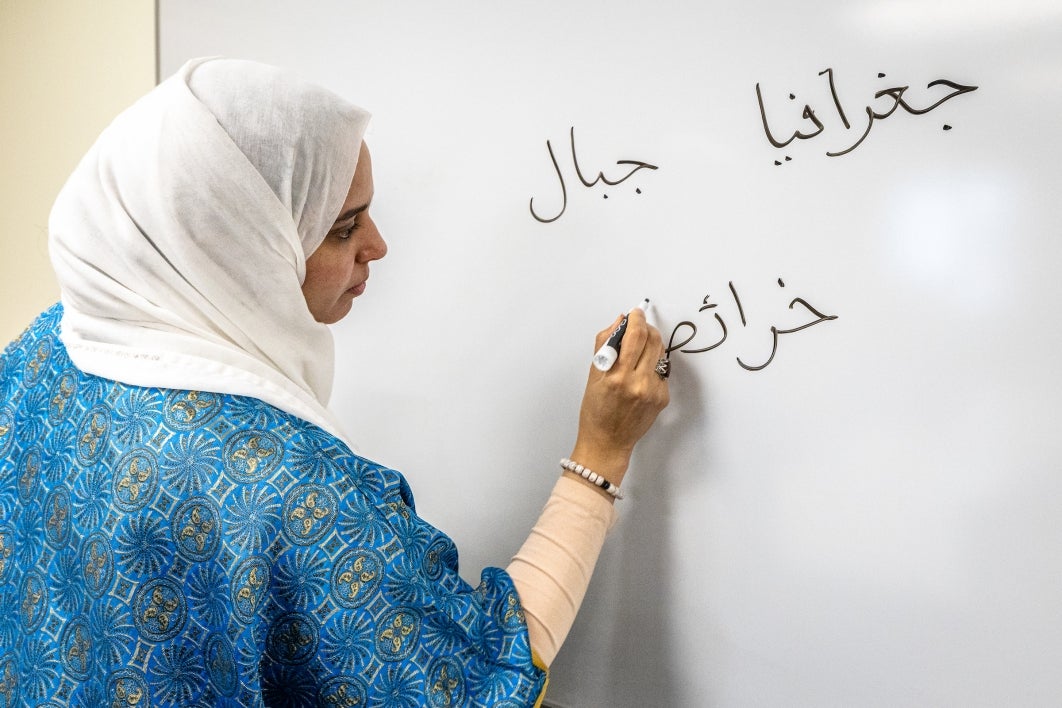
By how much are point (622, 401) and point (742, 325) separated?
0.13m

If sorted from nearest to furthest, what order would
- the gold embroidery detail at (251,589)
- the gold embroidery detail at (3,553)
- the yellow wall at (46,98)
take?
the gold embroidery detail at (251,589)
the gold embroidery detail at (3,553)
the yellow wall at (46,98)

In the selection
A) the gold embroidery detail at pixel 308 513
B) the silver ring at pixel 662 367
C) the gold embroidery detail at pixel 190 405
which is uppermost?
the silver ring at pixel 662 367

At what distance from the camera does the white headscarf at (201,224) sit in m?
0.63

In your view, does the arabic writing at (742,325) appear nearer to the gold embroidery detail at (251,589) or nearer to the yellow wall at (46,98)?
the gold embroidery detail at (251,589)

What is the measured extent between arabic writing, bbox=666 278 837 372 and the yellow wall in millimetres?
871

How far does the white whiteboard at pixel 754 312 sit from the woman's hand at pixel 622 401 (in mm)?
32

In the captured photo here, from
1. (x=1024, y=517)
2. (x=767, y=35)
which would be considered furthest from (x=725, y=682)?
(x=767, y=35)

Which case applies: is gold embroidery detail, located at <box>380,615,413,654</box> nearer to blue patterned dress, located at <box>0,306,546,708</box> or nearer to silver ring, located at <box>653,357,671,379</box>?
blue patterned dress, located at <box>0,306,546,708</box>

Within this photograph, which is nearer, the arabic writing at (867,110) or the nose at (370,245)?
the arabic writing at (867,110)

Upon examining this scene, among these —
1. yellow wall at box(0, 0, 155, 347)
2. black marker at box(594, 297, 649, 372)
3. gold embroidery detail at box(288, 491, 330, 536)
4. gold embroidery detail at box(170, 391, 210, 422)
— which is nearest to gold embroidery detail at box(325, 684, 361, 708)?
gold embroidery detail at box(288, 491, 330, 536)

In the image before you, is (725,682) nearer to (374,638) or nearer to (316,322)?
(374,638)

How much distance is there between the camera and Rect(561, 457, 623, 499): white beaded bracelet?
2.42 ft

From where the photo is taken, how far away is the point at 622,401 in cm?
73

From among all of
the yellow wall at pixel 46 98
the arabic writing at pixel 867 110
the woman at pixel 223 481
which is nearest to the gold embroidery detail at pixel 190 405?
the woman at pixel 223 481
